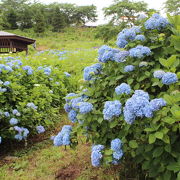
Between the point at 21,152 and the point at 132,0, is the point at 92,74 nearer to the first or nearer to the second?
the point at 21,152

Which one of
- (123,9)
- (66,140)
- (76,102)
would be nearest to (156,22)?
(76,102)

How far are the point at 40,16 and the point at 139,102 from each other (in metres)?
30.0

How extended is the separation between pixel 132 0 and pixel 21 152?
20.4 metres

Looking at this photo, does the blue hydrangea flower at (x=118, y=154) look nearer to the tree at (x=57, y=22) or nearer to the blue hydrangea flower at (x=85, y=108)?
the blue hydrangea flower at (x=85, y=108)

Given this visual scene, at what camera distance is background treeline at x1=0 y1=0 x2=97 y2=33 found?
29984 mm

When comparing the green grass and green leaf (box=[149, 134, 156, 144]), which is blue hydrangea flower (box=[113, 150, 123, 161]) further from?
the green grass

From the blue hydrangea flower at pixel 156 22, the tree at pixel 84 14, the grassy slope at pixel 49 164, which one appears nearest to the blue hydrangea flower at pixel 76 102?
the grassy slope at pixel 49 164

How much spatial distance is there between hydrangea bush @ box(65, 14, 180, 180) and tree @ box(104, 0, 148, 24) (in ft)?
61.1

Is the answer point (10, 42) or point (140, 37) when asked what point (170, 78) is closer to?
point (140, 37)

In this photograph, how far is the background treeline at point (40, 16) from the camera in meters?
30.0

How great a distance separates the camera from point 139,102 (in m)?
1.25

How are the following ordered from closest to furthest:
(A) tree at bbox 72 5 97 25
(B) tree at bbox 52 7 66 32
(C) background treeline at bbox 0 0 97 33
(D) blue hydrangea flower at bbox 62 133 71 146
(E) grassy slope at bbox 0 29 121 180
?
(D) blue hydrangea flower at bbox 62 133 71 146 → (E) grassy slope at bbox 0 29 121 180 → (C) background treeline at bbox 0 0 97 33 → (B) tree at bbox 52 7 66 32 → (A) tree at bbox 72 5 97 25

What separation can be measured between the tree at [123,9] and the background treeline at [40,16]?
10467mm

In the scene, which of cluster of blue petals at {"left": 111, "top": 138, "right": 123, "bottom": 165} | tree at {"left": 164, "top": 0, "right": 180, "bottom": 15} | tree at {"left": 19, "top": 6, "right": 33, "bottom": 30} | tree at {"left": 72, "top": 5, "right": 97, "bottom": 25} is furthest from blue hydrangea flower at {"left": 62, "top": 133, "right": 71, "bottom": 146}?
tree at {"left": 72, "top": 5, "right": 97, "bottom": 25}
